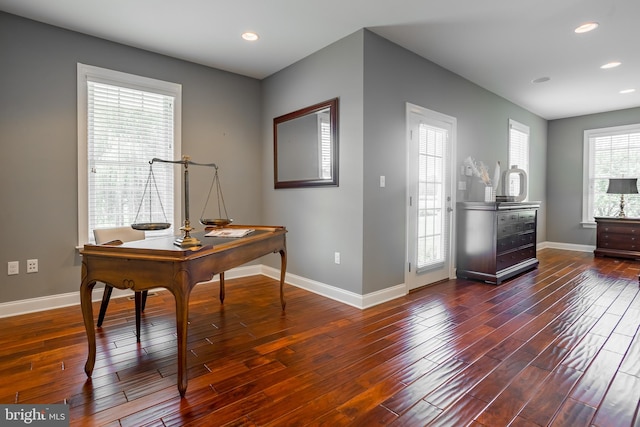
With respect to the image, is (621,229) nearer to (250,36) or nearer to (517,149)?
(517,149)

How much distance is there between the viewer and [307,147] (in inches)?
151

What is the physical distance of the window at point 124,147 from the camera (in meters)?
3.29

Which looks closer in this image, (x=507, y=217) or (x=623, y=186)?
(x=507, y=217)

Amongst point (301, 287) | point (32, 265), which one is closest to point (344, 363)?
point (301, 287)

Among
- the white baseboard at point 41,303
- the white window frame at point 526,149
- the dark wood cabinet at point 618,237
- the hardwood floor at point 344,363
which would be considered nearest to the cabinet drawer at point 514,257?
the hardwood floor at point 344,363

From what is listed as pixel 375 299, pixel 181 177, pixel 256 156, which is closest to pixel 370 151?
pixel 375 299

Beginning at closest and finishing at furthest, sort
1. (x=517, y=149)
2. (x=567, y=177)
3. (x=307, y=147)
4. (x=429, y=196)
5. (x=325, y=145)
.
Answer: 1. (x=325, y=145)
2. (x=307, y=147)
3. (x=429, y=196)
4. (x=517, y=149)
5. (x=567, y=177)

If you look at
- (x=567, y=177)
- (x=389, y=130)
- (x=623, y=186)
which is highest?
(x=389, y=130)

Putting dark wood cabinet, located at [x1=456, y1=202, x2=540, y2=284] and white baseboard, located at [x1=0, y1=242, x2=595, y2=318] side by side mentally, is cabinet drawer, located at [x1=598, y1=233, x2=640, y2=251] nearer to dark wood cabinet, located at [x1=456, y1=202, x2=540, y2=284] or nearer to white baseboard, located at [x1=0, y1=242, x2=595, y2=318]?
dark wood cabinet, located at [x1=456, y1=202, x2=540, y2=284]

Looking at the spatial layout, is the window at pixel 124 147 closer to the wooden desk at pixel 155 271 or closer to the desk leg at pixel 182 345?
the wooden desk at pixel 155 271

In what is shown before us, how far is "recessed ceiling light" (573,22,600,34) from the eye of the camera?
3068mm

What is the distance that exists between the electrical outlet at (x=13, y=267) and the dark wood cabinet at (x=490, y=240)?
4.74 metres

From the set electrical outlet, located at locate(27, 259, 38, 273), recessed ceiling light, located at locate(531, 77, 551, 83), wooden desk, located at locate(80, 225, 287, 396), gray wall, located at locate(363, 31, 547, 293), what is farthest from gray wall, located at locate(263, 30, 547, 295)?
electrical outlet, located at locate(27, 259, 38, 273)

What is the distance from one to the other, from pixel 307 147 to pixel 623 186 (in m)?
5.60
